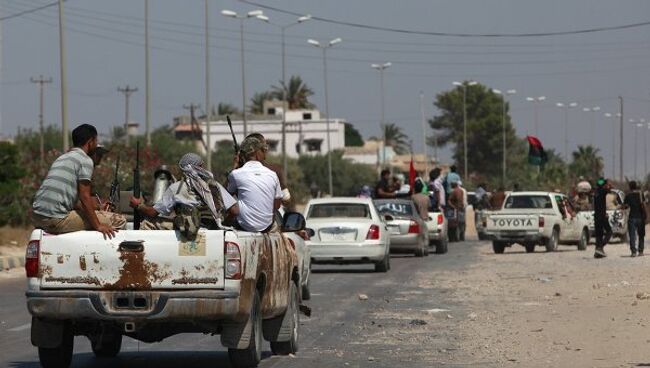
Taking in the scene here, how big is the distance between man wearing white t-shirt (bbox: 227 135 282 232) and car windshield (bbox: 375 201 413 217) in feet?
74.7

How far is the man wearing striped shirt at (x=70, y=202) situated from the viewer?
40.1ft

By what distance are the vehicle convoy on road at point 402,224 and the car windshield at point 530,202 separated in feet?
14.1

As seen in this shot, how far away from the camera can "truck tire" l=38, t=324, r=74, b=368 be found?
12656 millimetres

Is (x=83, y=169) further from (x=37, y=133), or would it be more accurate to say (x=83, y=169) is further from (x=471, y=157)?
(x=471, y=157)

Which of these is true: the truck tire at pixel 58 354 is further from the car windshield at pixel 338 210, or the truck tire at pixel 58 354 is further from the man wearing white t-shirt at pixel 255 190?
the car windshield at pixel 338 210

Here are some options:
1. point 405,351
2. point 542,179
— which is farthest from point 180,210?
point 542,179

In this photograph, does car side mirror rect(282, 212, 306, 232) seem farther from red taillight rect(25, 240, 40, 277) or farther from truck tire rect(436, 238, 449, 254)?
truck tire rect(436, 238, 449, 254)

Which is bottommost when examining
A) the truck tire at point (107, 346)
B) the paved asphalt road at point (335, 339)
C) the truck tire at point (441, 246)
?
the truck tire at point (441, 246)

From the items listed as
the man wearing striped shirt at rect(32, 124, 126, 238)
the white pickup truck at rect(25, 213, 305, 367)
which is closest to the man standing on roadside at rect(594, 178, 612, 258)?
the man wearing striped shirt at rect(32, 124, 126, 238)

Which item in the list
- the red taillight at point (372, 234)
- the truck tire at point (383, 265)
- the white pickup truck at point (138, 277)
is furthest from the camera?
the truck tire at point (383, 265)

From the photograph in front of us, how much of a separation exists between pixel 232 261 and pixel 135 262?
0.73m

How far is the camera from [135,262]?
1191cm

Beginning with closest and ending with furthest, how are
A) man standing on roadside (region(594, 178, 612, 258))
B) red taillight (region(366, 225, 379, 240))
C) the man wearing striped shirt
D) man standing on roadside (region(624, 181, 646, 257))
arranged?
the man wearing striped shirt → red taillight (region(366, 225, 379, 240)) → man standing on roadside (region(594, 178, 612, 258)) → man standing on roadside (region(624, 181, 646, 257))

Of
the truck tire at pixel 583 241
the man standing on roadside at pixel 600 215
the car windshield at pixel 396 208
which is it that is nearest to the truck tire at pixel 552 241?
the truck tire at pixel 583 241
